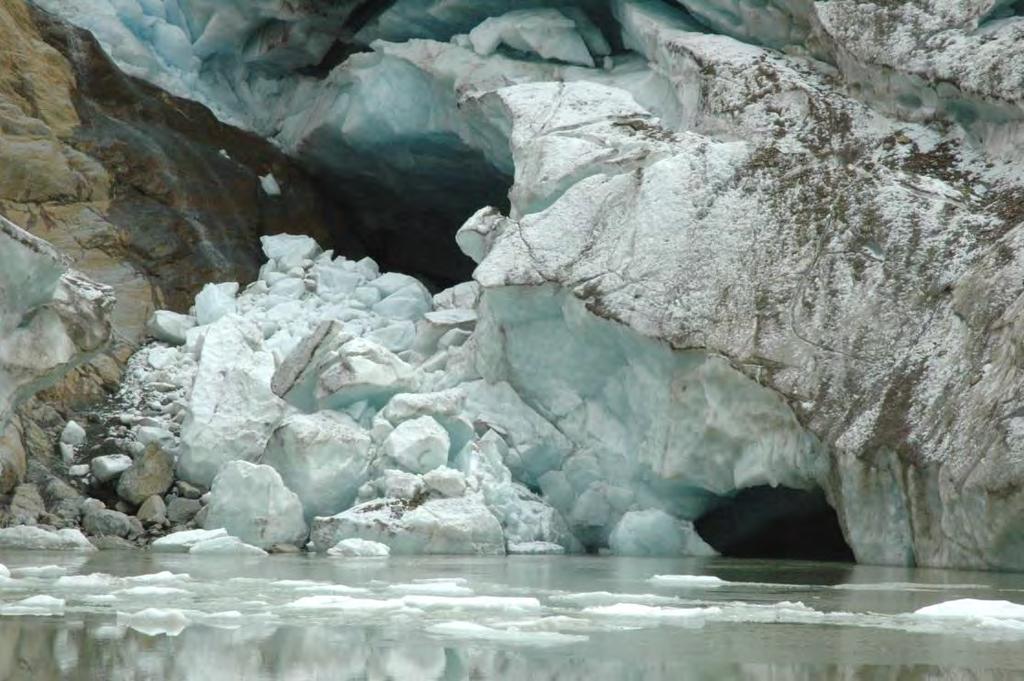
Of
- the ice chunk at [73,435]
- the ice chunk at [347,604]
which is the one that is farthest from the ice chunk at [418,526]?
the ice chunk at [347,604]

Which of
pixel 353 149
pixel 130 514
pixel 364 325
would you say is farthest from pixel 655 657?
pixel 353 149

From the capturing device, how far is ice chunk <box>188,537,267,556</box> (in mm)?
11219

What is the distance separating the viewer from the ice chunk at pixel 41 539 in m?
11.2

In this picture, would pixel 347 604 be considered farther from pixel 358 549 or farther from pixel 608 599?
pixel 358 549

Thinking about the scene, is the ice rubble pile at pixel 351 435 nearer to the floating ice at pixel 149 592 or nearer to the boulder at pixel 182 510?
the boulder at pixel 182 510

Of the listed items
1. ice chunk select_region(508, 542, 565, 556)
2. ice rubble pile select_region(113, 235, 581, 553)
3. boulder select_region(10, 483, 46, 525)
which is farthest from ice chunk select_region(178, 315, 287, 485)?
ice chunk select_region(508, 542, 565, 556)

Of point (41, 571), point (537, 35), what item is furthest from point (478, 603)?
point (537, 35)

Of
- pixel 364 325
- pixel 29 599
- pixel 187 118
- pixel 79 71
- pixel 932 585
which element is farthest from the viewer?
pixel 187 118

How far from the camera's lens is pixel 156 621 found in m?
5.54

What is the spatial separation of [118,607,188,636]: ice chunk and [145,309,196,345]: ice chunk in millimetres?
9922

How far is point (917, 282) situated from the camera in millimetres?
10891

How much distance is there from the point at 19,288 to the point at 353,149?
8.38m

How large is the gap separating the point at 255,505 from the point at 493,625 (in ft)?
21.2

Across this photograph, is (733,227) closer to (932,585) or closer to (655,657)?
(932,585)
